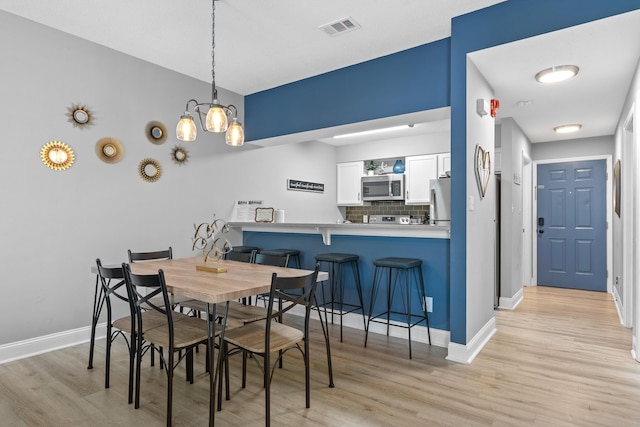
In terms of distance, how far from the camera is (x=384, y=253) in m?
3.60

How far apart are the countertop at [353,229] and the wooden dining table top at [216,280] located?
1.17m

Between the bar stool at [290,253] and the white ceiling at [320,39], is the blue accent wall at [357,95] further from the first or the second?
the bar stool at [290,253]

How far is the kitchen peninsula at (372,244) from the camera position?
327 centimetres

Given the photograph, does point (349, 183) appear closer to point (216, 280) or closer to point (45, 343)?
point (216, 280)

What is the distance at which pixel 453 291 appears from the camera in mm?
2977

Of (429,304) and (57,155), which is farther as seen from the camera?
(429,304)

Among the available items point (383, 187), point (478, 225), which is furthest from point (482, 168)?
point (383, 187)

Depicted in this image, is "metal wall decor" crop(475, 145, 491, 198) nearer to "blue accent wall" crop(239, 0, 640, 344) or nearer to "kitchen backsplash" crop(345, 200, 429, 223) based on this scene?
"blue accent wall" crop(239, 0, 640, 344)

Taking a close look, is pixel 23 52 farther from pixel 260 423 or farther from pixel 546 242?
pixel 546 242

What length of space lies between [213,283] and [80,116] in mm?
2276

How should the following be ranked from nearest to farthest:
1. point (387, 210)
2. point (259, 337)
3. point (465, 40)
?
1. point (259, 337)
2. point (465, 40)
3. point (387, 210)

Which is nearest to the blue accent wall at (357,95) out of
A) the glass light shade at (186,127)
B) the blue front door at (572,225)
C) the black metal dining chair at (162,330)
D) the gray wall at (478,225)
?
the gray wall at (478,225)

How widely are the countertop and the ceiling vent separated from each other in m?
1.70

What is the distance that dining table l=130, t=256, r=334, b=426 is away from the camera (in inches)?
74.0
